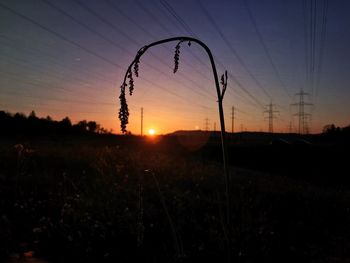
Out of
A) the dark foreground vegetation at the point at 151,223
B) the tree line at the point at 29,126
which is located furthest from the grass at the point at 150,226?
the tree line at the point at 29,126

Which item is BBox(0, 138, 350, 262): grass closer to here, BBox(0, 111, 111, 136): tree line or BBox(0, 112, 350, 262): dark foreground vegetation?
BBox(0, 112, 350, 262): dark foreground vegetation

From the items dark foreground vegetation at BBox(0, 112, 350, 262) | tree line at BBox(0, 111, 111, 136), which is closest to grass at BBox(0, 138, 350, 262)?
dark foreground vegetation at BBox(0, 112, 350, 262)

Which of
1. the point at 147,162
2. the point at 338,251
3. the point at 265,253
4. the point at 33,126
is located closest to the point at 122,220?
the point at 265,253

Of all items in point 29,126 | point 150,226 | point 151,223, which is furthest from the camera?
point 29,126

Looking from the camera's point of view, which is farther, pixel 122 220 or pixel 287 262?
pixel 122 220

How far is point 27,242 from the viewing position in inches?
255

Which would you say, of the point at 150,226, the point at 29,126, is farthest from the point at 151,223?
the point at 29,126

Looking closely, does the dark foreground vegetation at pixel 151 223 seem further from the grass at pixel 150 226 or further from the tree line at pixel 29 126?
the tree line at pixel 29 126

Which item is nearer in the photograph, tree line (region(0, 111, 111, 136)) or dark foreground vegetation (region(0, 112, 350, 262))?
dark foreground vegetation (region(0, 112, 350, 262))

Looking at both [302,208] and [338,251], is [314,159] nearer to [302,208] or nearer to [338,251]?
[302,208]

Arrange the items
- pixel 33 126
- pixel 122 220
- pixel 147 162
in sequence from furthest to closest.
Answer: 1. pixel 33 126
2. pixel 147 162
3. pixel 122 220

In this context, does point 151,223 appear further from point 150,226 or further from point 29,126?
point 29,126

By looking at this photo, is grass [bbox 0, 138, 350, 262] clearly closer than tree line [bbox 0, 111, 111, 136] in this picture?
Yes

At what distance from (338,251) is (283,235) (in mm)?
1150
